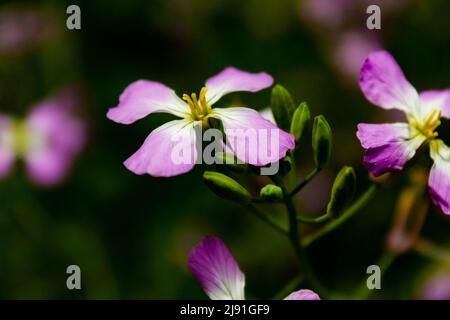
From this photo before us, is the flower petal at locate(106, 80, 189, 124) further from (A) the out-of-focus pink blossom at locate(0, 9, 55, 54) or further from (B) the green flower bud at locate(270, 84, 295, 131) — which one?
(A) the out-of-focus pink blossom at locate(0, 9, 55, 54)

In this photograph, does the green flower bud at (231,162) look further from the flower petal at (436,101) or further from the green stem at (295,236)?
the flower petal at (436,101)

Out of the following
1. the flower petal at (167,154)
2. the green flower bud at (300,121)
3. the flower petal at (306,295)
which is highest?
the green flower bud at (300,121)

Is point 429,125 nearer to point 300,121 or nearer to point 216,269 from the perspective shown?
point 300,121

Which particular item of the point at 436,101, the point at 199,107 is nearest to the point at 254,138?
the point at 199,107

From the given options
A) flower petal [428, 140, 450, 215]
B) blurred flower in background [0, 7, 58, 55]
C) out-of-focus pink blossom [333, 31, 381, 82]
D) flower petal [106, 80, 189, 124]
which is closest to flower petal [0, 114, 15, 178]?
blurred flower in background [0, 7, 58, 55]

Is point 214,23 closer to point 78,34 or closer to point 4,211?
point 78,34

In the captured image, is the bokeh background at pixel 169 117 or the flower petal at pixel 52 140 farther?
the flower petal at pixel 52 140

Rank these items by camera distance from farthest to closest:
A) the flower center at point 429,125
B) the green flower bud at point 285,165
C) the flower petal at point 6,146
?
the flower petal at point 6,146 < the flower center at point 429,125 < the green flower bud at point 285,165

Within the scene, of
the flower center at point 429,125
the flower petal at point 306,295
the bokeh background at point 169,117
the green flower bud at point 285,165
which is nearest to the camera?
the flower petal at point 306,295

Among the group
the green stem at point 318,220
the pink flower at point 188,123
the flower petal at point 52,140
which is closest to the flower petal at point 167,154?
the pink flower at point 188,123
